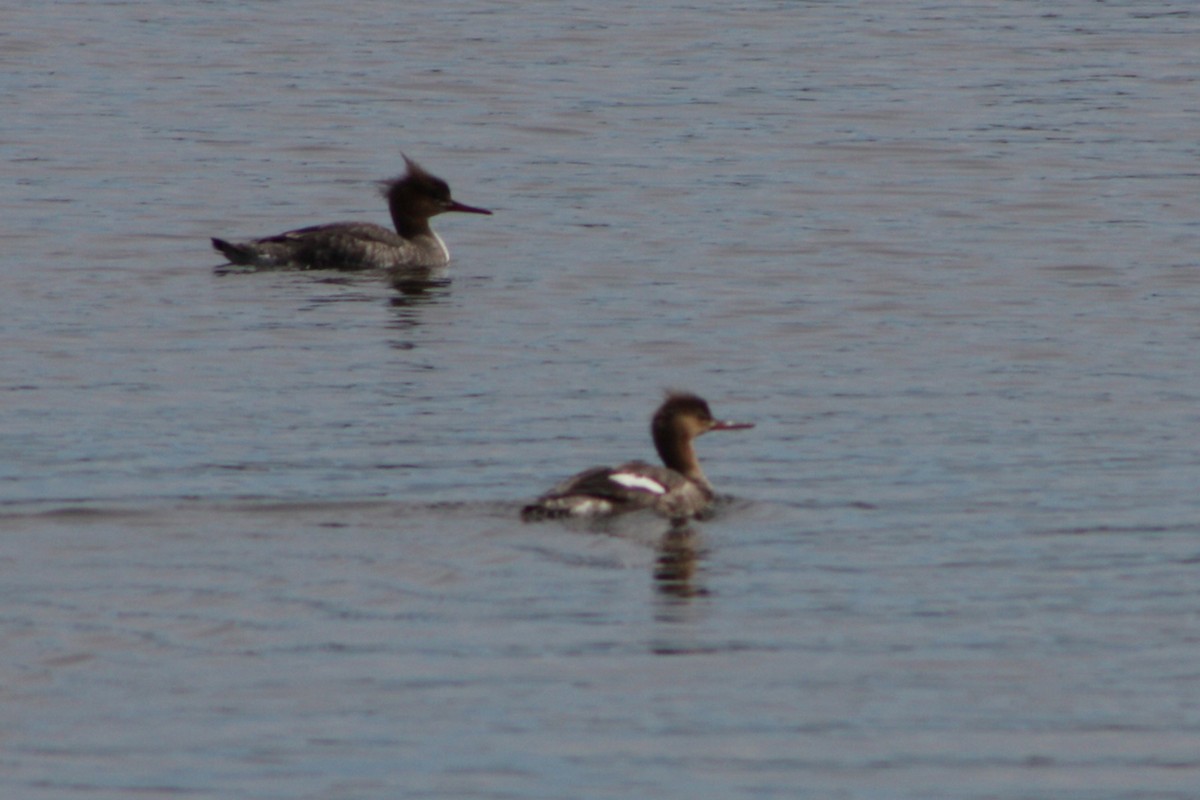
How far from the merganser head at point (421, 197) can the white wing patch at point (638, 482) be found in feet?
34.0

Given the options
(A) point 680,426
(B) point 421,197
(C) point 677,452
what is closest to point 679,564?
(C) point 677,452

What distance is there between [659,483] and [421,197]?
1059cm

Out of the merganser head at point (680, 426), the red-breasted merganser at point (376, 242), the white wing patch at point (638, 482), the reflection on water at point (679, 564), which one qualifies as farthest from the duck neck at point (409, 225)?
the reflection on water at point (679, 564)

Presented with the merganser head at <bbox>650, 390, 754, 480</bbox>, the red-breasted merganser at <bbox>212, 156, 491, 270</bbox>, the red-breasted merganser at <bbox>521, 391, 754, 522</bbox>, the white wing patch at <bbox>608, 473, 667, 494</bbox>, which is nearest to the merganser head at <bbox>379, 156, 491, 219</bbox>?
the red-breasted merganser at <bbox>212, 156, 491, 270</bbox>

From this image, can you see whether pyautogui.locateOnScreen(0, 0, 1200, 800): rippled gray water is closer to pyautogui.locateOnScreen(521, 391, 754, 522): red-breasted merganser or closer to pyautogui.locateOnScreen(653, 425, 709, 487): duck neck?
pyautogui.locateOnScreen(521, 391, 754, 522): red-breasted merganser

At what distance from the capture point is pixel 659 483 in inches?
485

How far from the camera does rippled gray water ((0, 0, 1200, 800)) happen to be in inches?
346

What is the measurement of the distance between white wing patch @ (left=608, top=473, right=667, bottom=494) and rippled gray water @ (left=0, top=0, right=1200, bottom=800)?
0.83 feet

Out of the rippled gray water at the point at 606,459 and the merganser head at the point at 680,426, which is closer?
the rippled gray water at the point at 606,459

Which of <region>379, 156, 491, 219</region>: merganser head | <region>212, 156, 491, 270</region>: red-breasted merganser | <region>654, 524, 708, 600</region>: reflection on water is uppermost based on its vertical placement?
<region>379, 156, 491, 219</region>: merganser head

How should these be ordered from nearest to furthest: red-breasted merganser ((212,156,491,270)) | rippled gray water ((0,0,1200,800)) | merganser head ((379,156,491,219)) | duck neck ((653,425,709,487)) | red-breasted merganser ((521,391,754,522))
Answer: rippled gray water ((0,0,1200,800)) → red-breasted merganser ((521,391,754,522)) → duck neck ((653,425,709,487)) → red-breasted merganser ((212,156,491,270)) → merganser head ((379,156,491,219))

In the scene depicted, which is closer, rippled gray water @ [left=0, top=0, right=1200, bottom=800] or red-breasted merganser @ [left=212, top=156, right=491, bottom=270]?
rippled gray water @ [left=0, top=0, right=1200, bottom=800]

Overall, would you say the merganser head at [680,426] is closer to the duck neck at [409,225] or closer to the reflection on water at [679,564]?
the reflection on water at [679,564]

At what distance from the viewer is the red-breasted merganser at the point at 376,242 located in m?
21.0
